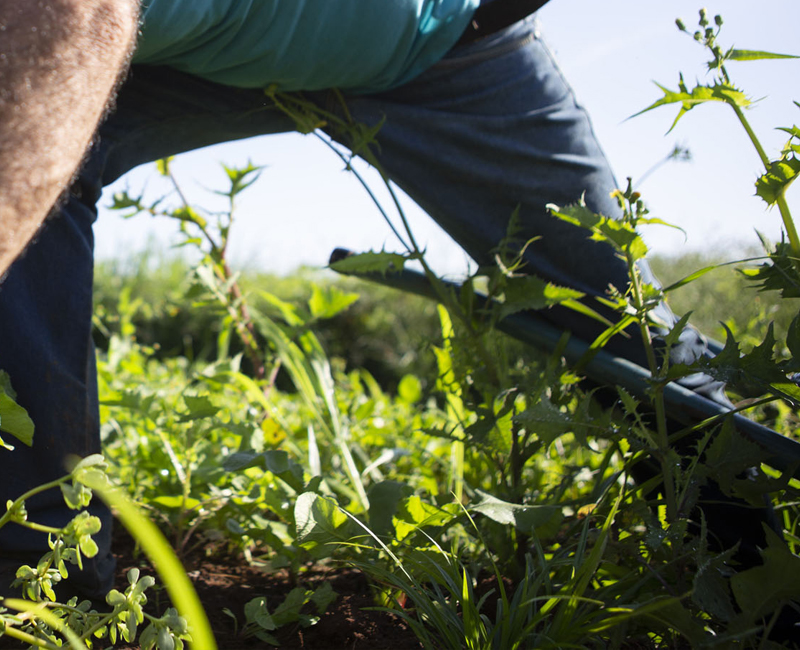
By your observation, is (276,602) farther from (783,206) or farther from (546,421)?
(783,206)

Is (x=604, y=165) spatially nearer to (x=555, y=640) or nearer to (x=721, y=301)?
(x=555, y=640)

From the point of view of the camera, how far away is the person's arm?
69cm

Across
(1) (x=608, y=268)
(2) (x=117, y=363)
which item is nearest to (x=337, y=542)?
(1) (x=608, y=268)

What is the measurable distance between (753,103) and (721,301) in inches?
132

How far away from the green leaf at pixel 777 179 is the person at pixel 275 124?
0.34m

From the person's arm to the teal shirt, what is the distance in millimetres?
265

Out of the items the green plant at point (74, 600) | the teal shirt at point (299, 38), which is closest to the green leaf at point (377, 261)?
the teal shirt at point (299, 38)

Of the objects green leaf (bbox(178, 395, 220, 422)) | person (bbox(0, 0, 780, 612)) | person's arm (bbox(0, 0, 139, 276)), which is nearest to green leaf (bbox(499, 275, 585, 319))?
person (bbox(0, 0, 780, 612))

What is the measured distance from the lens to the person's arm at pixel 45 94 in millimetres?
693

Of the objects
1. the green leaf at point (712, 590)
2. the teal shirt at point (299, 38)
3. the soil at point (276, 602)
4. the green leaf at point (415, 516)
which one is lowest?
the soil at point (276, 602)

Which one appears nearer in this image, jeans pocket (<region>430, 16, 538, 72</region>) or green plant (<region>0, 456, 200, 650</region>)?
green plant (<region>0, 456, 200, 650</region>)

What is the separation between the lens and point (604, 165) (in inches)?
53.4

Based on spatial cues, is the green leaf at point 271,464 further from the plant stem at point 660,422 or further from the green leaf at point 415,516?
the plant stem at point 660,422

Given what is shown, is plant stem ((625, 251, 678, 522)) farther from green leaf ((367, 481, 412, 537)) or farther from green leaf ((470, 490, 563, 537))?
green leaf ((367, 481, 412, 537))
